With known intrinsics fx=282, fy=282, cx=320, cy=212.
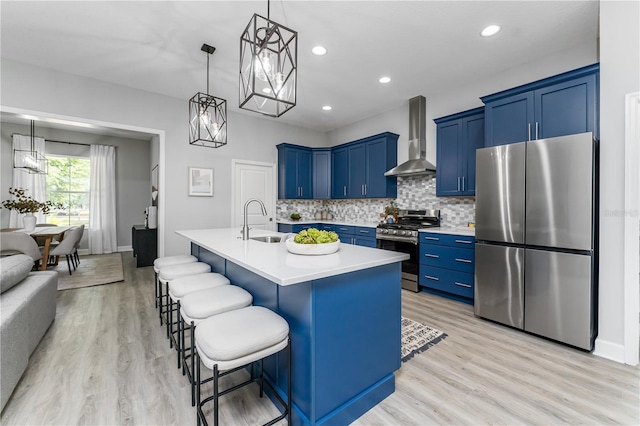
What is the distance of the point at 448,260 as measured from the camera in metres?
3.54

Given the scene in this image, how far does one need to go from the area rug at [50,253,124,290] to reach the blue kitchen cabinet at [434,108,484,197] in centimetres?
515

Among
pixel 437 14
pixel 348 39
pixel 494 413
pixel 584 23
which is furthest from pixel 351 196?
pixel 494 413

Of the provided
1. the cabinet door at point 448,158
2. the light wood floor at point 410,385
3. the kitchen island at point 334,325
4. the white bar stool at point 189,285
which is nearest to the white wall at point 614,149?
the light wood floor at point 410,385

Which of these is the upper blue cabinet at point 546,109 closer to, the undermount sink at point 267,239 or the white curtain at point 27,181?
the undermount sink at point 267,239

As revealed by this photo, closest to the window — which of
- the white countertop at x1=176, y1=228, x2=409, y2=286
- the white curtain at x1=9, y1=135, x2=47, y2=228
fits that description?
the white curtain at x1=9, y1=135, x2=47, y2=228

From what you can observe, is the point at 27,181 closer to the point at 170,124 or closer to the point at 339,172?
the point at 170,124

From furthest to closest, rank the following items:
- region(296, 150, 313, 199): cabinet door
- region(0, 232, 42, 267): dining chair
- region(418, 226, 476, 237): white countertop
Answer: region(296, 150, 313, 199): cabinet door < region(0, 232, 42, 267): dining chair < region(418, 226, 476, 237): white countertop

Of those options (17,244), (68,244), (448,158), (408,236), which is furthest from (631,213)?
(68,244)

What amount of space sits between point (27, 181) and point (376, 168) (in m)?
7.15

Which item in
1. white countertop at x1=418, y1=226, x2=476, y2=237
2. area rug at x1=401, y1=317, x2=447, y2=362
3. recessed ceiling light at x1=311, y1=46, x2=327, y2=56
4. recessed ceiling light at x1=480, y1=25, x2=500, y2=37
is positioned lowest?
area rug at x1=401, y1=317, x2=447, y2=362

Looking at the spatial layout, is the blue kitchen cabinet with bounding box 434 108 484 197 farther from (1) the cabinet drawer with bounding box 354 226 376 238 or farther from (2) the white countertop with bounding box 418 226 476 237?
(1) the cabinet drawer with bounding box 354 226 376 238

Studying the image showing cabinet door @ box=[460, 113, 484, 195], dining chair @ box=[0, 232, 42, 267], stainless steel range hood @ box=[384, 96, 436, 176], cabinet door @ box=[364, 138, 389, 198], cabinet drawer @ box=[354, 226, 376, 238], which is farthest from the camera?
cabinet door @ box=[364, 138, 389, 198]

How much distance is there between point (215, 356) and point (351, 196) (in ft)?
14.7

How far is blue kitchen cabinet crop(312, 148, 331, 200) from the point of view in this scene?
596 cm
